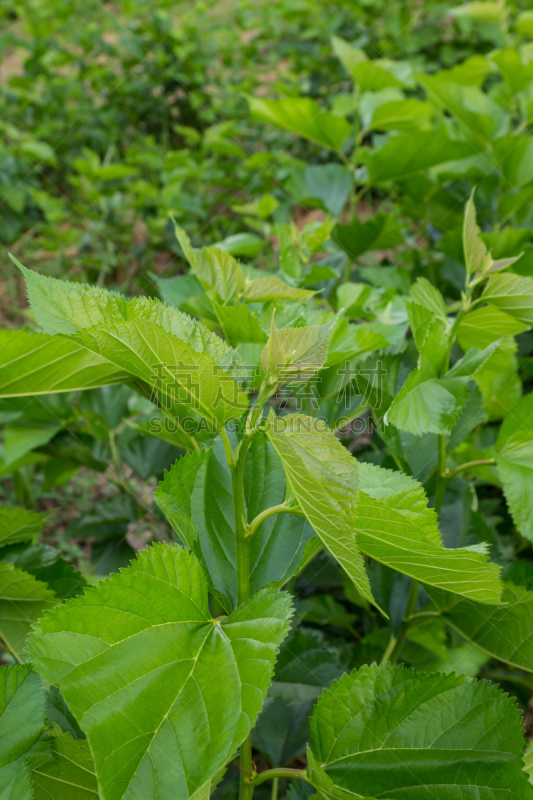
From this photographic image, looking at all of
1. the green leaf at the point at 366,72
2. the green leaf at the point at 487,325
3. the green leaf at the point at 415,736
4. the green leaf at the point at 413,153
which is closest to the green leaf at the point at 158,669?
the green leaf at the point at 415,736

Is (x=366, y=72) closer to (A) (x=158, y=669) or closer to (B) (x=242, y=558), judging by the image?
(B) (x=242, y=558)

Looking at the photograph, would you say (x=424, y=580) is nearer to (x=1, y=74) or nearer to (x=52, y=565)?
(x=52, y=565)

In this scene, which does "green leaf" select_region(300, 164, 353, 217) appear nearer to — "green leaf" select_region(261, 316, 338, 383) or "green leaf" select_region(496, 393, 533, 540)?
"green leaf" select_region(496, 393, 533, 540)

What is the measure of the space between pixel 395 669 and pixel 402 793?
0.30ft

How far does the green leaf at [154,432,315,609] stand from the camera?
1.73ft

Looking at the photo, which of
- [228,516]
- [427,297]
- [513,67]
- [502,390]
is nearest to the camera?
[228,516]

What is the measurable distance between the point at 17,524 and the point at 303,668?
37 centimetres

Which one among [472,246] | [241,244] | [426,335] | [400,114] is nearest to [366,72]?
[400,114]

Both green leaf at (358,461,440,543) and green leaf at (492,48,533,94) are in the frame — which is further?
green leaf at (492,48,533,94)

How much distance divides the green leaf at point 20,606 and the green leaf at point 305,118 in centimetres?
99

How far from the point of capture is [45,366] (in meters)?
0.62

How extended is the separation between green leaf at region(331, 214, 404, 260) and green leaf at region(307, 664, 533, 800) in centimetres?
80

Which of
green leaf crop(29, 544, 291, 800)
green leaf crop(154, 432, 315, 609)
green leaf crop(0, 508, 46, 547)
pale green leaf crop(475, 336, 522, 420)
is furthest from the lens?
pale green leaf crop(475, 336, 522, 420)

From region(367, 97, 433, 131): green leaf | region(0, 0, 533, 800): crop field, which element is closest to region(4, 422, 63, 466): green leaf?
region(0, 0, 533, 800): crop field
